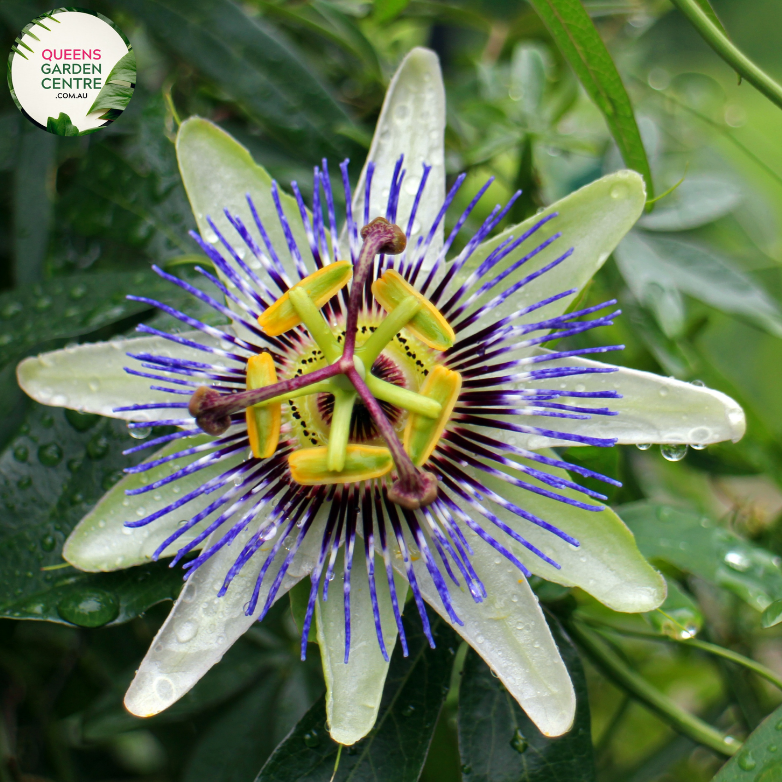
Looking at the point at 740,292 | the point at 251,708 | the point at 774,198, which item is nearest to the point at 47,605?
the point at 251,708

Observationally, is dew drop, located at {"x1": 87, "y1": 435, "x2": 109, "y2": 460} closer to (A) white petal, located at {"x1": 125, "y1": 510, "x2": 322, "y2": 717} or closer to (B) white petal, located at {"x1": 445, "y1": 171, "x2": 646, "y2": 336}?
(A) white petal, located at {"x1": 125, "y1": 510, "x2": 322, "y2": 717}

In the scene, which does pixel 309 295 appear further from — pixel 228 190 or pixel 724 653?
pixel 724 653

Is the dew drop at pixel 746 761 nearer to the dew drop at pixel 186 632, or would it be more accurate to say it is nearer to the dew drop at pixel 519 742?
the dew drop at pixel 519 742

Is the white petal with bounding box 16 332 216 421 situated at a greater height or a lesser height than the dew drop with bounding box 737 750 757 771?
lesser

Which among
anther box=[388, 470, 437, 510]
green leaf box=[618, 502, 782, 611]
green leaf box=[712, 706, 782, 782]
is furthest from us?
green leaf box=[618, 502, 782, 611]

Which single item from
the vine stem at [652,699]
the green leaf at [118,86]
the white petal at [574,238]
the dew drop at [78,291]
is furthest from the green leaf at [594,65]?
the dew drop at [78,291]

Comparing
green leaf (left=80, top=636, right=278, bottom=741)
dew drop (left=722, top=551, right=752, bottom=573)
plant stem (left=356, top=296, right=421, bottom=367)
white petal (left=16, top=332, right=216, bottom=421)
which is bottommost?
green leaf (left=80, top=636, right=278, bottom=741)

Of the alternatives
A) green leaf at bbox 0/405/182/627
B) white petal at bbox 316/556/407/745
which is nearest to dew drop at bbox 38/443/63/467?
green leaf at bbox 0/405/182/627
